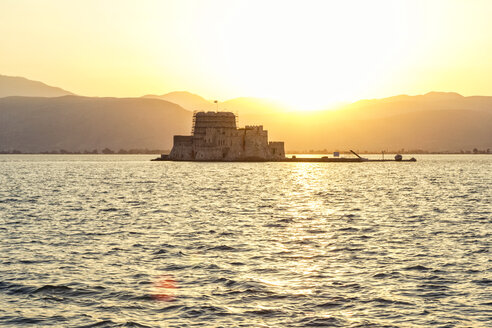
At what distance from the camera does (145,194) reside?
212 feet

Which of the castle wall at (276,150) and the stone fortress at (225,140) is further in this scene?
the castle wall at (276,150)

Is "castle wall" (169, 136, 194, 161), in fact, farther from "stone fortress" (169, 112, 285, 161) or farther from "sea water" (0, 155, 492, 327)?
"sea water" (0, 155, 492, 327)

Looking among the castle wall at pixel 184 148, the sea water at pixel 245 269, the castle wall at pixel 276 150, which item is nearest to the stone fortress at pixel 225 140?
the castle wall at pixel 184 148

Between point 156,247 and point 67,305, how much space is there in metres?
9.84

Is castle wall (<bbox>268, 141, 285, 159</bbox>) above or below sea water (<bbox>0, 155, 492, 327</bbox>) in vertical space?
above

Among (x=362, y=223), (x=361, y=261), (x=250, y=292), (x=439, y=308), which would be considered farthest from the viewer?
(x=362, y=223)

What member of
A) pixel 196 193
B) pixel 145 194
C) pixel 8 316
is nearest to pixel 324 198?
pixel 196 193

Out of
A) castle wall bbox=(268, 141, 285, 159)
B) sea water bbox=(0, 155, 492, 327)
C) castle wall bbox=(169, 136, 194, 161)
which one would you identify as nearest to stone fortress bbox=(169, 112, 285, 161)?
castle wall bbox=(169, 136, 194, 161)

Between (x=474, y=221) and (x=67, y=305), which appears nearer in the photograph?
(x=67, y=305)

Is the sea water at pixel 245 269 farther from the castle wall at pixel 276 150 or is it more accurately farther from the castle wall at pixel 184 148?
the castle wall at pixel 276 150

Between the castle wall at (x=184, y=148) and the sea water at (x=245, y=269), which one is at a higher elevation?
the castle wall at (x=184, y=148)

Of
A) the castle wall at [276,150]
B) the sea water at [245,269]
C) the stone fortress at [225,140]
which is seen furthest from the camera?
the castle wall at [276,150]

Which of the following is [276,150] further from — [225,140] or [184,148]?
[184,148]

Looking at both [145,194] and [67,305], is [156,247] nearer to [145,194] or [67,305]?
[67,305]
